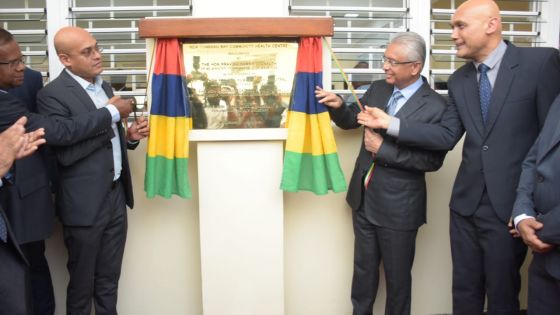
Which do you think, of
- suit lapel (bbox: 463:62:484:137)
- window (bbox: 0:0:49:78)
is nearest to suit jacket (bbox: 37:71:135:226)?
window (bbox: 0:0:49:78)

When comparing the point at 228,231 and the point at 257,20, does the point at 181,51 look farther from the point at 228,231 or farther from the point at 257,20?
the point at 228,231

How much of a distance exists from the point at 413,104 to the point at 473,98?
28 centimetres

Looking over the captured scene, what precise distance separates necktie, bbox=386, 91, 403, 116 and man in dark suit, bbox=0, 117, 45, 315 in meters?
1.65

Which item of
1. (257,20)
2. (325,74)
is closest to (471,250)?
(325,74)

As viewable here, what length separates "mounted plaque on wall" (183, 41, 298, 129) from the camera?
2441mm

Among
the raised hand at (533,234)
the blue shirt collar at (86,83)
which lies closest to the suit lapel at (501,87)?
the raised hand at (533,234)

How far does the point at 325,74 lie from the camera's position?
2533 millimetres

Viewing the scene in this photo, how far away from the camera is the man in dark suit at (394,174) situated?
94.1 inches

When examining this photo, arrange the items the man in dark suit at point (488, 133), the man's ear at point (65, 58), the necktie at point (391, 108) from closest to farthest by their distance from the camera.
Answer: the man in dark suit at point (488, 133), the man's ear at point (65, 58), the necktie at point (391, 108)

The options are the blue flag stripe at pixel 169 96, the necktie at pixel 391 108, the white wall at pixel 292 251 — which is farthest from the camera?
the white wall at pixel 292 251

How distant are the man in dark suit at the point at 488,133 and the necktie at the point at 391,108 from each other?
181mm

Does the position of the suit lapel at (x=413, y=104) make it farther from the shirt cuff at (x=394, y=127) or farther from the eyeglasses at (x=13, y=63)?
the eyeglasses at (x=13, y=63)

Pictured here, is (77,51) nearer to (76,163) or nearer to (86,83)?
(86,83)

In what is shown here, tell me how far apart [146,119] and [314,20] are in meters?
1.00
